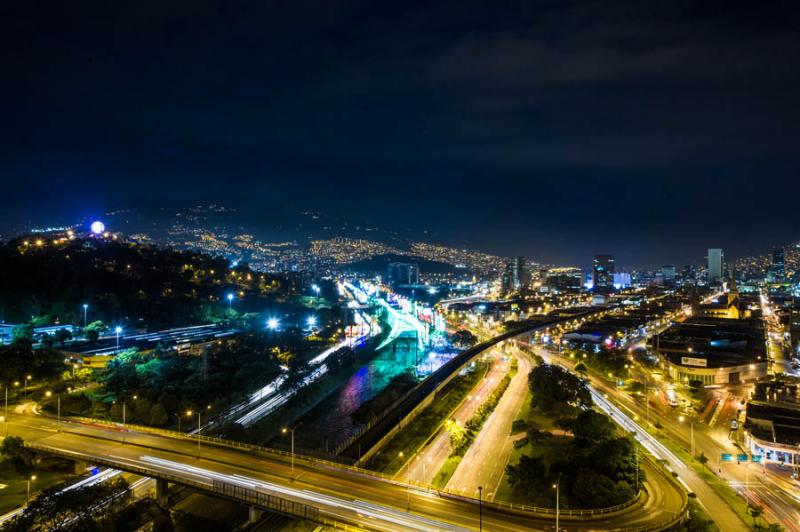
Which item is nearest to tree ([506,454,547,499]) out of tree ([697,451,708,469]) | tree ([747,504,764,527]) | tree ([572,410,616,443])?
tree ([572,410,616,443])

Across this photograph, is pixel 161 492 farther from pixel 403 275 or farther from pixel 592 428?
pixel 403 275

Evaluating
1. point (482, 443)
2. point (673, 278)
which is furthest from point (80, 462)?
point (673, 278)

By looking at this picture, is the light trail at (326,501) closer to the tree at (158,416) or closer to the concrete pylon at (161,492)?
the concrete pylon at (161,492)

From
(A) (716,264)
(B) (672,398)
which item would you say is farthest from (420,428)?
(A) (716,264)

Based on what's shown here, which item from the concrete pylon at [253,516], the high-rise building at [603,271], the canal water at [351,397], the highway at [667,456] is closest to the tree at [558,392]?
the highway at [667,456]

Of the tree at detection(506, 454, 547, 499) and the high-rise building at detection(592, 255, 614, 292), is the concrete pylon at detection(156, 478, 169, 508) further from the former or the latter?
the high-rise building at detection(592, 255, 614, 292)
